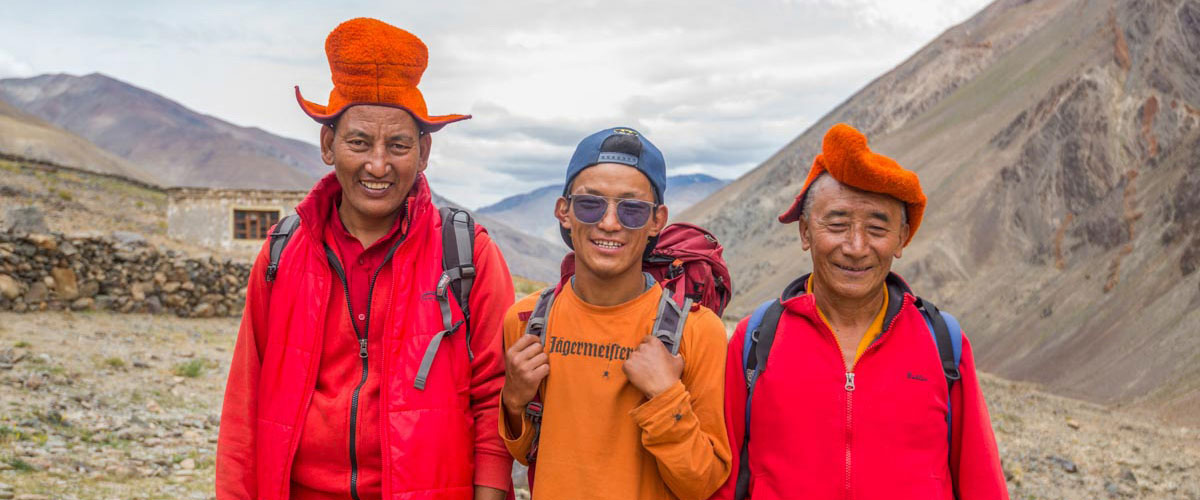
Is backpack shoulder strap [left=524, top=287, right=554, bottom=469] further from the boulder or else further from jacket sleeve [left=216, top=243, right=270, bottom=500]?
the boulder

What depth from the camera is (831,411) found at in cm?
284

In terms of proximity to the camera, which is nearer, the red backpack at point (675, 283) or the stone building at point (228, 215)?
the red backpack at point (675, 283)

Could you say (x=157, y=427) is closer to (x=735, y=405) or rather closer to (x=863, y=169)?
(x=735, y=405)

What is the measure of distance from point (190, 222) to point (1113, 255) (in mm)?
30468

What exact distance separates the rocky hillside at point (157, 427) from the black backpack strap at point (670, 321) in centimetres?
491

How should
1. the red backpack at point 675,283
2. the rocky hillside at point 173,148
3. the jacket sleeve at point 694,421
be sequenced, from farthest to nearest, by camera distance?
the rocky hillside at point 173,148
the red backpack at point 675,283
the jacket sleeve at point 694,421

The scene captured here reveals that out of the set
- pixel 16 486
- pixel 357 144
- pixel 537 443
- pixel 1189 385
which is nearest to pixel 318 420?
pixel 537 443

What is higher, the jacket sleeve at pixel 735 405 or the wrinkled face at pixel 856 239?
the wrinkled face at pixel 856 239

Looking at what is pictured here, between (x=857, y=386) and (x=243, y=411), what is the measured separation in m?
2.22

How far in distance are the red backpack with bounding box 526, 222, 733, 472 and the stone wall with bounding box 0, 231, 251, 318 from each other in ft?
44.7

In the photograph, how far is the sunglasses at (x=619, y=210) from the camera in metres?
2.75

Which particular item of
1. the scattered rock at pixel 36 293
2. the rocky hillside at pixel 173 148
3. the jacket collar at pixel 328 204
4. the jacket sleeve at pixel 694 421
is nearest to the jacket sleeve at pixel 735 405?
the jacket sleeve at pixel 694 421

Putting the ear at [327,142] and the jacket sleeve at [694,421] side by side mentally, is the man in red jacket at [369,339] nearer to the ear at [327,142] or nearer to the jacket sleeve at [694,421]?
the ear at [327,142]

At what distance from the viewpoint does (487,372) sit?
9.39 ft
